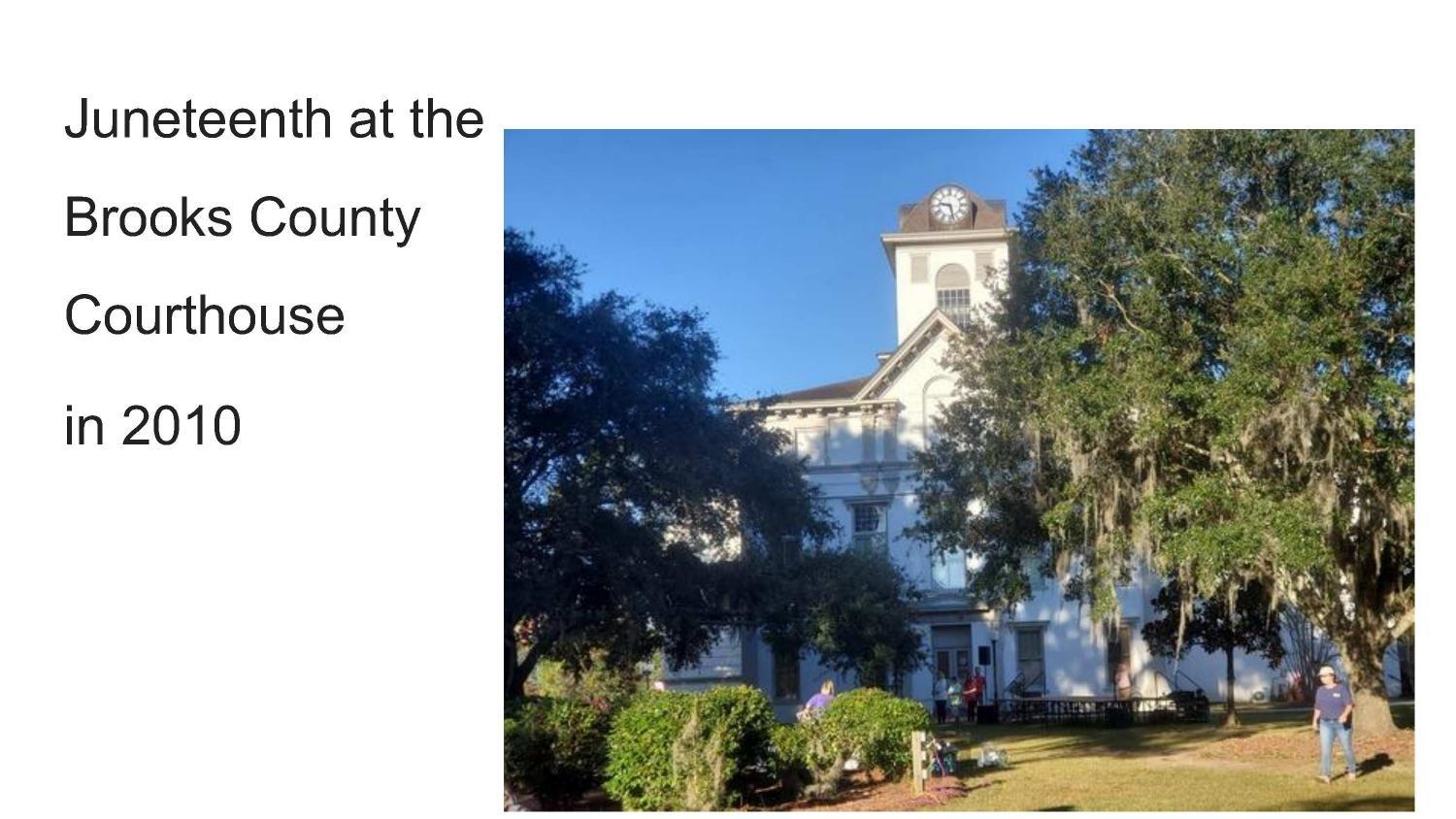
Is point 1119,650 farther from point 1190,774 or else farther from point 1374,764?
point 1190,774

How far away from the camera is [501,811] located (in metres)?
11.6

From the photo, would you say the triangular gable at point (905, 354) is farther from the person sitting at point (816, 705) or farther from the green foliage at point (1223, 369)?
the person sitting at point (816, 705)

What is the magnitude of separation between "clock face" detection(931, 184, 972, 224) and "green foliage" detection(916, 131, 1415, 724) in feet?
24.3

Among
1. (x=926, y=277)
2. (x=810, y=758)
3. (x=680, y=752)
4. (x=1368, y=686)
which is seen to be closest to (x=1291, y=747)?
(x=1368, y=686)

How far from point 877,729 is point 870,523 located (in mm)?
14971

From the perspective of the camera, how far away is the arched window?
1124 inches

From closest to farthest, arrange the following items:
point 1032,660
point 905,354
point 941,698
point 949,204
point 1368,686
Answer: point 1368,686, point 905,354, point 949,204, point 941,698, point 1032,660

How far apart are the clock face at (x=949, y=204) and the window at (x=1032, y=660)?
10.9m

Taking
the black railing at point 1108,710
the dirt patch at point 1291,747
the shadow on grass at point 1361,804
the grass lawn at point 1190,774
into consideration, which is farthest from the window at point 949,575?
the shadow on grass at point 1361,804

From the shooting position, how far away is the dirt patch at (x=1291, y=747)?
17500mm

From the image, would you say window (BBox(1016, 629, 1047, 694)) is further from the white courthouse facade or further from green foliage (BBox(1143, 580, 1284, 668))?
green foliage (BBox(1143, 580, 1284, 668))

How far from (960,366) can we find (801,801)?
7.91 metres

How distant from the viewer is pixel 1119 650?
34.8m

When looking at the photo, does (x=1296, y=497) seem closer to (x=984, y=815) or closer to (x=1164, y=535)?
(x=1164, y=535)
